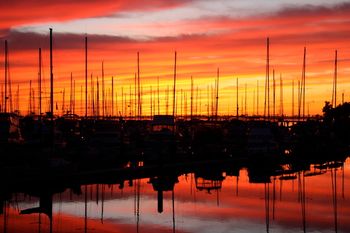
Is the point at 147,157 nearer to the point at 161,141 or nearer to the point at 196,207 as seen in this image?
the point at 161,141

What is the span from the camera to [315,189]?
130 ft

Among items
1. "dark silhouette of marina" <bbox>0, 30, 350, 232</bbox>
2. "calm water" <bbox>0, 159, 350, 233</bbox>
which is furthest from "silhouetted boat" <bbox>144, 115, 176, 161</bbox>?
"calm water" <bbox>0, 159, 350, 233</bbox>

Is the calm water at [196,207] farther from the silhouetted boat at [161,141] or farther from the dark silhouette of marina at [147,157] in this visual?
the silhouetted boat at [161,141]

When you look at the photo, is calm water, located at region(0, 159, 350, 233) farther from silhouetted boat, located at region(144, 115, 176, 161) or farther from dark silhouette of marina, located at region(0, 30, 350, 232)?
silhouetted boat, located at region(144, 115, 176, 161)

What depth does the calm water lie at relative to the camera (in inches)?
1056

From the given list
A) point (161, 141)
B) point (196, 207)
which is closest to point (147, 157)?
point (161, 141)

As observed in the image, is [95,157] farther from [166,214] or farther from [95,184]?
[166,214]

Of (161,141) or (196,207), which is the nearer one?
(196,207)

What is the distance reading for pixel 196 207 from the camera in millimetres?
32250

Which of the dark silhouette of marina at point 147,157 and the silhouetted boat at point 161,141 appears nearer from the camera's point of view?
the dark silhouette of marina at point 147,157

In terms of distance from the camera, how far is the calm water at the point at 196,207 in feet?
88.0

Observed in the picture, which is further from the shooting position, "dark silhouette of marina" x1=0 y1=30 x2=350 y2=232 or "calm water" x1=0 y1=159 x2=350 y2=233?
"dark silhouette of marina" x1=0 y1=30 x2=350 y2=232

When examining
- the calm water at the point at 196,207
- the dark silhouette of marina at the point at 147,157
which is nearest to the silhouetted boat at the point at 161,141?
the dark silhouette of marina at the point at 147,157

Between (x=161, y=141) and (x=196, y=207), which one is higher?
(x=161, y=141)
